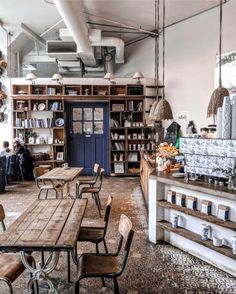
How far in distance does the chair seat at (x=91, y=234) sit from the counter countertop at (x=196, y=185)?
1.09m

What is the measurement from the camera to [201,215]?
348 centimetres

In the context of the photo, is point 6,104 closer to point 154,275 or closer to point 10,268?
point 154,275

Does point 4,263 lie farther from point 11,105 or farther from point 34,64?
point 34,64

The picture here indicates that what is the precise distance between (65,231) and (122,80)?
25.1ft

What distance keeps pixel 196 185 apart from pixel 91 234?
1.27 meters

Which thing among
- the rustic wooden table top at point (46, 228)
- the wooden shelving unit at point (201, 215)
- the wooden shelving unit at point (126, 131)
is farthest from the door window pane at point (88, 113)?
the rustic wooden table top at point (46, 228)

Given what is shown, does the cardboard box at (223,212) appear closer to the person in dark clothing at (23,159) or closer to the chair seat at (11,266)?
the chair seat at (11,266)

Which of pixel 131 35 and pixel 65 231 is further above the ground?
pixel 131 35

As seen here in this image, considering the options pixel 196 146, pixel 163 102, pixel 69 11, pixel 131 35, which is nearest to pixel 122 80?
pixel 131 35

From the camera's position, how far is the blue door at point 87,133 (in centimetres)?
977

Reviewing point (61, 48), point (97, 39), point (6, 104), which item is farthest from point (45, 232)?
point (6, 104)

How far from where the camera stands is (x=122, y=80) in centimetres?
952

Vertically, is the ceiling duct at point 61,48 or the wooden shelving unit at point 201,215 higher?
the ceiling duct at point 61,48

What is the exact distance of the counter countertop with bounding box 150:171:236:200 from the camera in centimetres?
314
